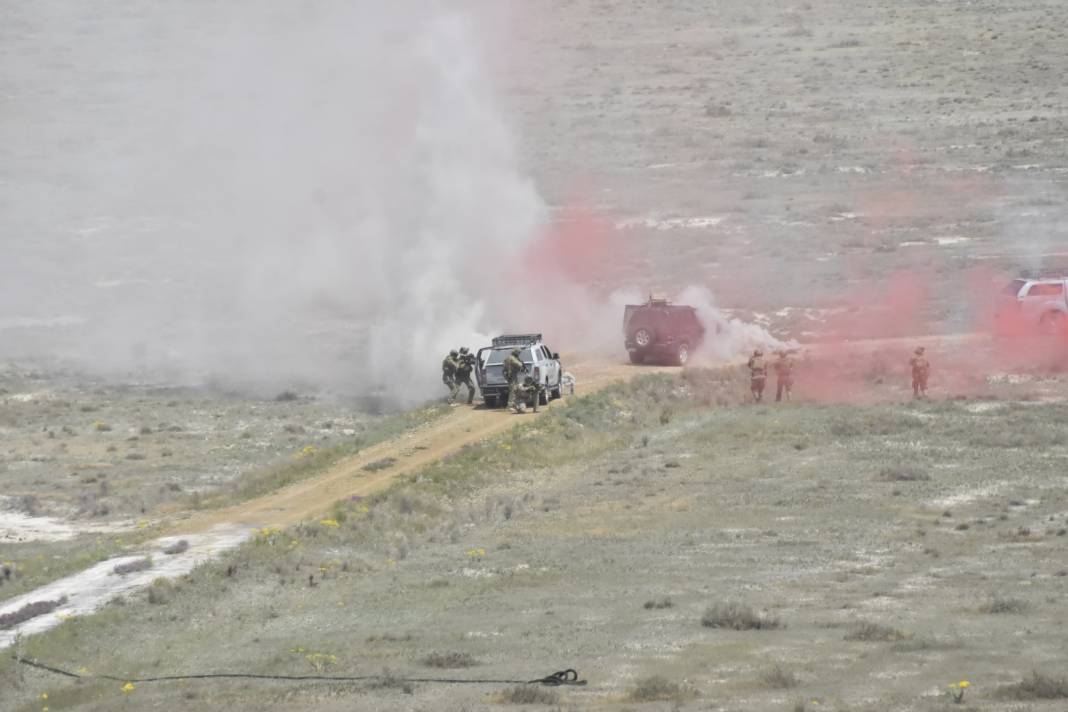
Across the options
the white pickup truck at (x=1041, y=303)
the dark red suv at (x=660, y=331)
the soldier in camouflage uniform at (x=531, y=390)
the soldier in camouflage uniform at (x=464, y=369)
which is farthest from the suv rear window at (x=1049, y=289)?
the soldier in camouflage uniform at (x=464, y=369)

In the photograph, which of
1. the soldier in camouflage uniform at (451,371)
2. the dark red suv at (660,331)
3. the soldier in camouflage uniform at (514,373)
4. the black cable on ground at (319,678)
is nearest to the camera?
the black cable on ground at (319,678)

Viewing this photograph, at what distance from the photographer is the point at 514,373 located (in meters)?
49.6

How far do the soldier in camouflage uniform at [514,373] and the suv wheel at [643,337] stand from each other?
32.0 feet

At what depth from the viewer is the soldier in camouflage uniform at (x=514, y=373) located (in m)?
49.2

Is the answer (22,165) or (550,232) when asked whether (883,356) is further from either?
(22,165)

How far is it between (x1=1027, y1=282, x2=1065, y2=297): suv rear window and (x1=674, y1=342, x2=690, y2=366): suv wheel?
1164 centimetres

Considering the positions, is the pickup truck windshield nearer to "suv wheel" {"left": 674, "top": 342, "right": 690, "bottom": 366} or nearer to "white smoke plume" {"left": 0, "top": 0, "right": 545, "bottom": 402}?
"white smoke plume" {"left": 0, "top": 0, "right": 545, "bottom": 402}

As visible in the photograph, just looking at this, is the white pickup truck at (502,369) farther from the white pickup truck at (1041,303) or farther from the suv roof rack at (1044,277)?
the suv roof rack at (1044,277)

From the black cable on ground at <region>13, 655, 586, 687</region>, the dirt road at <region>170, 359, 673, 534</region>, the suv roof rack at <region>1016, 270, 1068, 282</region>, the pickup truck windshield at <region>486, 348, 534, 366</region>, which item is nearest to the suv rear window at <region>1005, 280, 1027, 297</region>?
the suv roof rack at <region>1016, 270, 1068, 282</region>

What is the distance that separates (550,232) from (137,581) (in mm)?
50787

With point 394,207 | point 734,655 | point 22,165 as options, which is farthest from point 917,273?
point 22,165

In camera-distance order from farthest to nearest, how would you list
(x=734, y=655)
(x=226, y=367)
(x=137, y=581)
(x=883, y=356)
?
(x=226, y=367)
(x=883, y=356)
(x=137, y=581)
(x=734, y=655)

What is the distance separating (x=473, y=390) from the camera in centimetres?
5225

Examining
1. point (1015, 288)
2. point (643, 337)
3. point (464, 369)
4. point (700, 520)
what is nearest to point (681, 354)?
point (643, 337)
